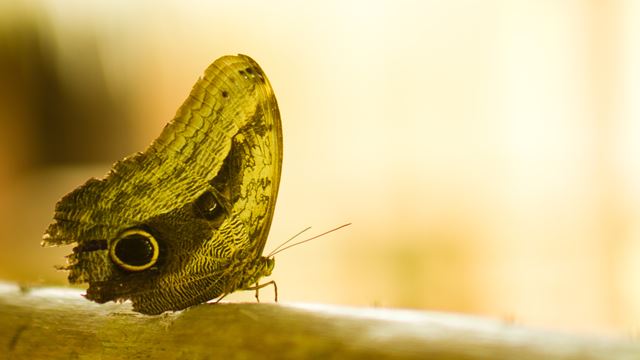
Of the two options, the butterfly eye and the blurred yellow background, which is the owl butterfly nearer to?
the butterfly eye

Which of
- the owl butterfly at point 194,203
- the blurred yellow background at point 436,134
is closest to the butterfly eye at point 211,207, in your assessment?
the owl butterfly at point 194,203

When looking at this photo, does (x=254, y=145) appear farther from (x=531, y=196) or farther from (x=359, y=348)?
(x=531, y=196)

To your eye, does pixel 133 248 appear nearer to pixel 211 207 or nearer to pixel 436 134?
pixel 211 207

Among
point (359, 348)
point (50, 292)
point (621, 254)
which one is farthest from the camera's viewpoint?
point (621, 254)

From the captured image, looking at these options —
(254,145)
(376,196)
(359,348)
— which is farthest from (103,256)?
(376,196)

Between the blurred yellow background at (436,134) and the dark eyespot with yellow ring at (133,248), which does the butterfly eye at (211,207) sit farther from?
the blurred yellow background at (436,134)

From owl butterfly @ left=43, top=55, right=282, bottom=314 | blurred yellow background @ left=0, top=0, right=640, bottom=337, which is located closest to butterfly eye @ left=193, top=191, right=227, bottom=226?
owl butterfly @ left=43, top=55, right=282, bottom=314
